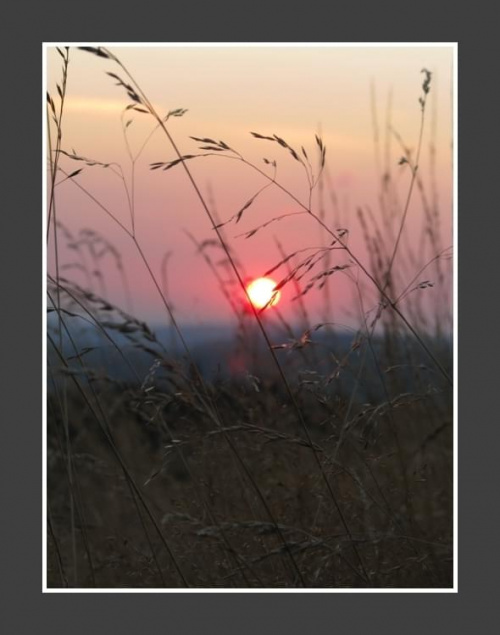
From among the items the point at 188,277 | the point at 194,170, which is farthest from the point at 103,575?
the point at 194,170

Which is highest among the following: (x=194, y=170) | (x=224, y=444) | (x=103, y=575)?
(x=194, y=170)

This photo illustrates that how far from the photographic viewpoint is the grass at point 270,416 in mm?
2967

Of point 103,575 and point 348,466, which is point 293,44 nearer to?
point 348,466

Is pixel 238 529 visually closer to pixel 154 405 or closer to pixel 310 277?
pixel 154 405

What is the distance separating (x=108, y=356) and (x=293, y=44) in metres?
1.00

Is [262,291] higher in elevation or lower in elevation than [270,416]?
higher

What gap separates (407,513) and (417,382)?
0.37m

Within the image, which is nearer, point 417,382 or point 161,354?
point 161,354

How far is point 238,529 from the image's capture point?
9.80ft

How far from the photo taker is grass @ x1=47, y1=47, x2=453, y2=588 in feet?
9.73

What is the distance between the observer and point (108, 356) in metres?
3.00

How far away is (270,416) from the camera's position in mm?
3049

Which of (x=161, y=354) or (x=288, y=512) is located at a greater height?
(x=161, y=354)

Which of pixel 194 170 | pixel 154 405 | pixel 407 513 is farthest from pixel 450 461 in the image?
pixel 194 170
